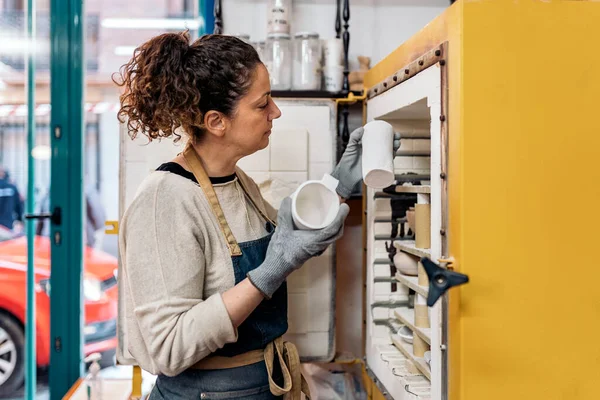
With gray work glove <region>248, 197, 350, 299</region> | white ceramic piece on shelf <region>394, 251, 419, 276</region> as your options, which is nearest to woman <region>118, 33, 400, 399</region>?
gray work glove <region>248, 197, 350, 299</region>

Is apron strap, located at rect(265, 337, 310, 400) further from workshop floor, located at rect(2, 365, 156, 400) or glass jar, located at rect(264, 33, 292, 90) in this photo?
workshop floor, located at rect(2, 365, 156, 400)

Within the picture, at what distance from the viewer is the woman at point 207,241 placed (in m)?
1.14

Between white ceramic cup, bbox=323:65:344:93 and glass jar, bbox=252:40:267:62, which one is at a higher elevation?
glass jar, bbox=252:40:267:62

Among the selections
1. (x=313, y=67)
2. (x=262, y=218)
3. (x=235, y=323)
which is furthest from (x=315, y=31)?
(x=235, y=323)

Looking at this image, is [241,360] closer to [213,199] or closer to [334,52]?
[213,199]

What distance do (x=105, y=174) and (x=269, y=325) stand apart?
127 cm

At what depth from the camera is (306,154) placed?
Answer: 5.90 ft

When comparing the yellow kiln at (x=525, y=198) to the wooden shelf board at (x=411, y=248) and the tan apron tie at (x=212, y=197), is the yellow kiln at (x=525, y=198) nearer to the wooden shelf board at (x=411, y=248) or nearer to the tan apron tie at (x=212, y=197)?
the wooden shelf board at (x=411, y=248)

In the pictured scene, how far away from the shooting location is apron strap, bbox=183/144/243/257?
4.09 feet

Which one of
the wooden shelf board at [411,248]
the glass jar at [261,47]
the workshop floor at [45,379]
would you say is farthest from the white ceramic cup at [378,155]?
the workshop floor at [45,379]

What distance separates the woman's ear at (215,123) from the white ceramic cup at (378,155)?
0.37 m

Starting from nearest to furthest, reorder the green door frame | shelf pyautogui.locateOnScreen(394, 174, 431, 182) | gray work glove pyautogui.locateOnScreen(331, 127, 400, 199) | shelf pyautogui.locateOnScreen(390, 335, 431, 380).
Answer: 1. shelf pyautogui.locateOnScreen(390, 335, 431, 380)
2. gray work glove pyautogui.locateOnScreen(331, 127, 400, 199)
3. shelf pyautogui.locateOnScreen(394, 174, 431, 182)
4. the green door frame

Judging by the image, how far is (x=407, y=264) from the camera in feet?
5.35

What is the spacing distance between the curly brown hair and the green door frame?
0.98 m
